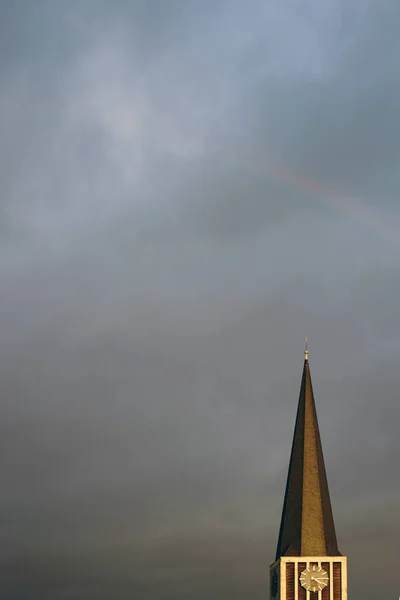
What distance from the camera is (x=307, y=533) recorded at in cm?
16812

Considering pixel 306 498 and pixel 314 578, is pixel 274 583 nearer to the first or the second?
pixel 314 578

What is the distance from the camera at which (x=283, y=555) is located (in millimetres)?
167125

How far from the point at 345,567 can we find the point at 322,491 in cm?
766

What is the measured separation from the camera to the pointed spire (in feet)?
551

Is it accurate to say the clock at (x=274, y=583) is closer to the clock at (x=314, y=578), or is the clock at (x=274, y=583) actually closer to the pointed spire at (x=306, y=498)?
the pointed spire at (x=306, y=498)

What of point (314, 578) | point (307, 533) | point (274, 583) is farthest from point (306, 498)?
point (274, 583)

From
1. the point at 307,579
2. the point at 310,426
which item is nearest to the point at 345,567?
the point at 307,579

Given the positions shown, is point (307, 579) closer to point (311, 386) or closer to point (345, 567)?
point (345, 567)

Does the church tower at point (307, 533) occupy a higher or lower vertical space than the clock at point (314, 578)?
higher

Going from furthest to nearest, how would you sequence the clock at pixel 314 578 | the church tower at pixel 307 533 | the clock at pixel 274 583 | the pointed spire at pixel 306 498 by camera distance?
1. the clock at pixel 274 583
2. the pointed spire at pixel 306 498
3. the church tower at pixel 307 533
4. the clock at pixel 314 578

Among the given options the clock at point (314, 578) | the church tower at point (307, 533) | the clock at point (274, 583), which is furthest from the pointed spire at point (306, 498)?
the clock at point (274, 583)

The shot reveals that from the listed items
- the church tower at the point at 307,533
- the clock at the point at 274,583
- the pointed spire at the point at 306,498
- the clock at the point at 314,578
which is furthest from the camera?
the clock at the point at 274,583

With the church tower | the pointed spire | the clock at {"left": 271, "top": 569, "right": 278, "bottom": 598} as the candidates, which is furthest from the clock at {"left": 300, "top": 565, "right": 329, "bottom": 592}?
the clock at {"left": 271, "top": 569, "right": 278, "bottom": 598}

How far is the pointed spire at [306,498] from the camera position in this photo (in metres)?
168
